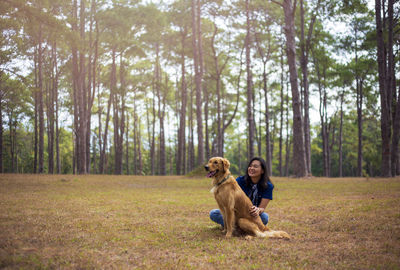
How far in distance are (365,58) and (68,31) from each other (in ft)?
79.4

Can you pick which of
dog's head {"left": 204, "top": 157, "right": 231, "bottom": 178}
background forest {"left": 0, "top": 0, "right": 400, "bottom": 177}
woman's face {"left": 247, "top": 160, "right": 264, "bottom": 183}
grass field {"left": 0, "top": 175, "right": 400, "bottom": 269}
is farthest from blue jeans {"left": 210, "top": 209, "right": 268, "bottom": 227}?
background forest {"left": 0, "top": 0, "right": 400, "bottom": 177}

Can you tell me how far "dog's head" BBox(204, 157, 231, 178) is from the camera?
5.01 m

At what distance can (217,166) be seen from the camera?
5.11m

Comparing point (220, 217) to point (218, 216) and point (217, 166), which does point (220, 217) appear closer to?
point (218, 216)

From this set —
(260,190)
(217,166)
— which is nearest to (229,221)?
(260,190)

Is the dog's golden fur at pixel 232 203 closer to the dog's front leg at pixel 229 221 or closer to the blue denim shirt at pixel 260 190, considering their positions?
the dog's front leg at pixel 229 221

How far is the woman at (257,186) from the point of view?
5.28 meters

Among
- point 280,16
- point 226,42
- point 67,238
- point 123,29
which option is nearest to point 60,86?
point 123,29

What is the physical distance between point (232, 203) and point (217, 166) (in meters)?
0.66

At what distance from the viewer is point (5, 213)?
6457 millimetres

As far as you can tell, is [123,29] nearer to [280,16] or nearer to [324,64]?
[280,16]

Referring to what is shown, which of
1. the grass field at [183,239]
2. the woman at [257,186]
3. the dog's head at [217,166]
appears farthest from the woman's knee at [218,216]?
the dog's head at [217,166]

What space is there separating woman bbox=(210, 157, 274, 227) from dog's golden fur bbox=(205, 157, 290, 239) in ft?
0.55

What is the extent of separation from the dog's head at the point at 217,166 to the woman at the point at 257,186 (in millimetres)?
508
